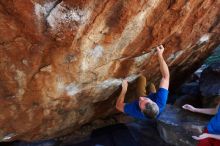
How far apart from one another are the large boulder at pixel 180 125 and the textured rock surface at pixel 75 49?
2.28 feet

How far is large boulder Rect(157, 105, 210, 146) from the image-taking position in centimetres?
440

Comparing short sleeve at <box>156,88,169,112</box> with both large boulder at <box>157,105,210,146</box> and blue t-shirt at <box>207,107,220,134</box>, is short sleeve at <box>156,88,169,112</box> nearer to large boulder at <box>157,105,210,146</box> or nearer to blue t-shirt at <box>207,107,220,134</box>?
blue t-shirt at <box>207,107,220,134</box>

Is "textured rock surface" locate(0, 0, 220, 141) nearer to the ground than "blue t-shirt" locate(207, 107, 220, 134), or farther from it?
farther from it

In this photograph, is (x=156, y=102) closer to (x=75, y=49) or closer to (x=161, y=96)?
(x=161, y=96)

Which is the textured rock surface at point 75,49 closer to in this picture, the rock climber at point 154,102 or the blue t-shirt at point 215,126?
the rock climber at point 154,102

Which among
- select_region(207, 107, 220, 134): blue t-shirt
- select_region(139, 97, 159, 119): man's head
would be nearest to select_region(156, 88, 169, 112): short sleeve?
select_region(139, 97, 159, 119): man's head

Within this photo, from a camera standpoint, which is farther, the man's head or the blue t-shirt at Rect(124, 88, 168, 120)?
the blue t-shirt at Rect(124, 88, 168, 120)

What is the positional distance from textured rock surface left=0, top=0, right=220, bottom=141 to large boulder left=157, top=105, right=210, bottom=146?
2.28 ft

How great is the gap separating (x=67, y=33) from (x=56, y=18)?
21 cm

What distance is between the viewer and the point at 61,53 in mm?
3248

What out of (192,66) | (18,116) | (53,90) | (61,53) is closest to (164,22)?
(61,53)

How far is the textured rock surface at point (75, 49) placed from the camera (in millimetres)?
2867

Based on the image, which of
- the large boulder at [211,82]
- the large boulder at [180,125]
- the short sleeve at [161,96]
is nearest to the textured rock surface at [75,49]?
the short sleeve at [161,96]

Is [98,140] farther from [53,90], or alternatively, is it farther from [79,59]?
[79,59]
